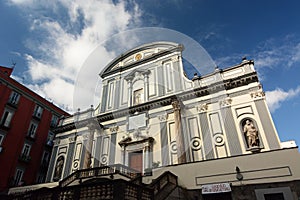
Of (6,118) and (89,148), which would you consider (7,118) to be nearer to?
(6,118)

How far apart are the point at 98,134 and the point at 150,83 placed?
6.13 metres

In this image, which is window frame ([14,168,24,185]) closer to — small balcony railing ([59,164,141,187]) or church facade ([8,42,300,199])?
church facade ([8,42,300,199])

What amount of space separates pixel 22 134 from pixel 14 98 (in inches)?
141

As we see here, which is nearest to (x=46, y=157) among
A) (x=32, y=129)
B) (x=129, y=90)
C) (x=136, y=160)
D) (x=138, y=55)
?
(x=32, y=129)

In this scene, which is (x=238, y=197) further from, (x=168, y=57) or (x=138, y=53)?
(x=138, y=53)

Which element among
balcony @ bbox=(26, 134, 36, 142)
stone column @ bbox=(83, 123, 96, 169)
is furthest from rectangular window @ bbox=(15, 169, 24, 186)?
stone column @ bbox=(83, 123, 96, 169)

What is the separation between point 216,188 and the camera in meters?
8.92

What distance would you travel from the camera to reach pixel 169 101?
15.0 m

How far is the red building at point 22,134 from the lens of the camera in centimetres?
1781

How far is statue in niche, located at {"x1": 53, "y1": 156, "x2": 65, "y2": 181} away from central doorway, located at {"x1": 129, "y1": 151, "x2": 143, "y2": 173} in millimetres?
6849

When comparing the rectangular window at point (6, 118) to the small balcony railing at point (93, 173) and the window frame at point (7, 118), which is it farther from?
the small balcony railing at point (93, 173)

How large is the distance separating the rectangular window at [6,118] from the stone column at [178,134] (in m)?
15.3

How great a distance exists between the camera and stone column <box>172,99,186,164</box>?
1238 centimetres

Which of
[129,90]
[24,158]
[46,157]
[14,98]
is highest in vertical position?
[14,98]
